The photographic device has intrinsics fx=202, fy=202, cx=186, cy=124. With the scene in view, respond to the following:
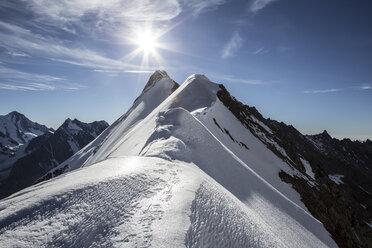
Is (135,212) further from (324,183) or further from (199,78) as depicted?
(324,183)

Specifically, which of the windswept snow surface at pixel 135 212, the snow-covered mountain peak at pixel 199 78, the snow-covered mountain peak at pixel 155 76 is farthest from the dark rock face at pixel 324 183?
the snow-covered mountain peak at pixel 155 76

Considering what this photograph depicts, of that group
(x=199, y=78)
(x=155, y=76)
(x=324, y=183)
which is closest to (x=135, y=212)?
(x=199, y=78)

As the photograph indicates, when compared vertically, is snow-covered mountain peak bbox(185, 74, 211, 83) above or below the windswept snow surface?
above

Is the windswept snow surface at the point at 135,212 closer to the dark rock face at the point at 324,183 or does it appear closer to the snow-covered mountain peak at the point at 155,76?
the dark rock face at the point at 324,183

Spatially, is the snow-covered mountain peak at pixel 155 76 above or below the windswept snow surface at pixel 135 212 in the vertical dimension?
above

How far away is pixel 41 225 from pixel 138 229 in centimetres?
232

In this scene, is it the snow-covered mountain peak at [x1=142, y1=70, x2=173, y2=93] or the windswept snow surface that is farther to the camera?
the snow-covered mountain peak at [x1=142, y1=70, x2=173, y2=93]

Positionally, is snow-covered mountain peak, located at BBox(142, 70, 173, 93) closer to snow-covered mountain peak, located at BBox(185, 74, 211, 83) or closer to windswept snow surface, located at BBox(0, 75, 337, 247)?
snow-covered mountain peak, located at BBox(185, 74, 211, 83)

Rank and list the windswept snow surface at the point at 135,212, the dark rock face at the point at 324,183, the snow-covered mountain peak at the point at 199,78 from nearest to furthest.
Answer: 1. the windswept snow surface at the point at 135,212
2. the dark rock face at the point at 324,183
3. the snow-covered mountain peak at the point at 199,78

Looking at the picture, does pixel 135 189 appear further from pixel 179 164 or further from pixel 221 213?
pixel 179 164

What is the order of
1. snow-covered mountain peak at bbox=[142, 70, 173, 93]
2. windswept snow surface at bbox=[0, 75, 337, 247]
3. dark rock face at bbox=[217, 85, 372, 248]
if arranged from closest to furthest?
windswept snow surface at bbox=[0, 75, 337, 247] → dark rock face at bbox=[217, 85, 372, 248] → snow-covered mountain peak at bbox=[142, 70, 173, 93]

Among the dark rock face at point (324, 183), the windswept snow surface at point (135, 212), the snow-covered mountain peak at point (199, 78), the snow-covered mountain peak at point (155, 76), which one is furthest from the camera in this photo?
the snow-covered mountain peak at point (155, 76)

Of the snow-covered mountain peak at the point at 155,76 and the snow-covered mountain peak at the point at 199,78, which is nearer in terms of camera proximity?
the snow-covered mountain peak at the point at 199,78

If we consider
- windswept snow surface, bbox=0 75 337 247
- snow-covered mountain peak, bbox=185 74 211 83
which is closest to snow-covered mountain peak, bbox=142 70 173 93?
snow-covered mountain peak, bbox=185 74 211 83
